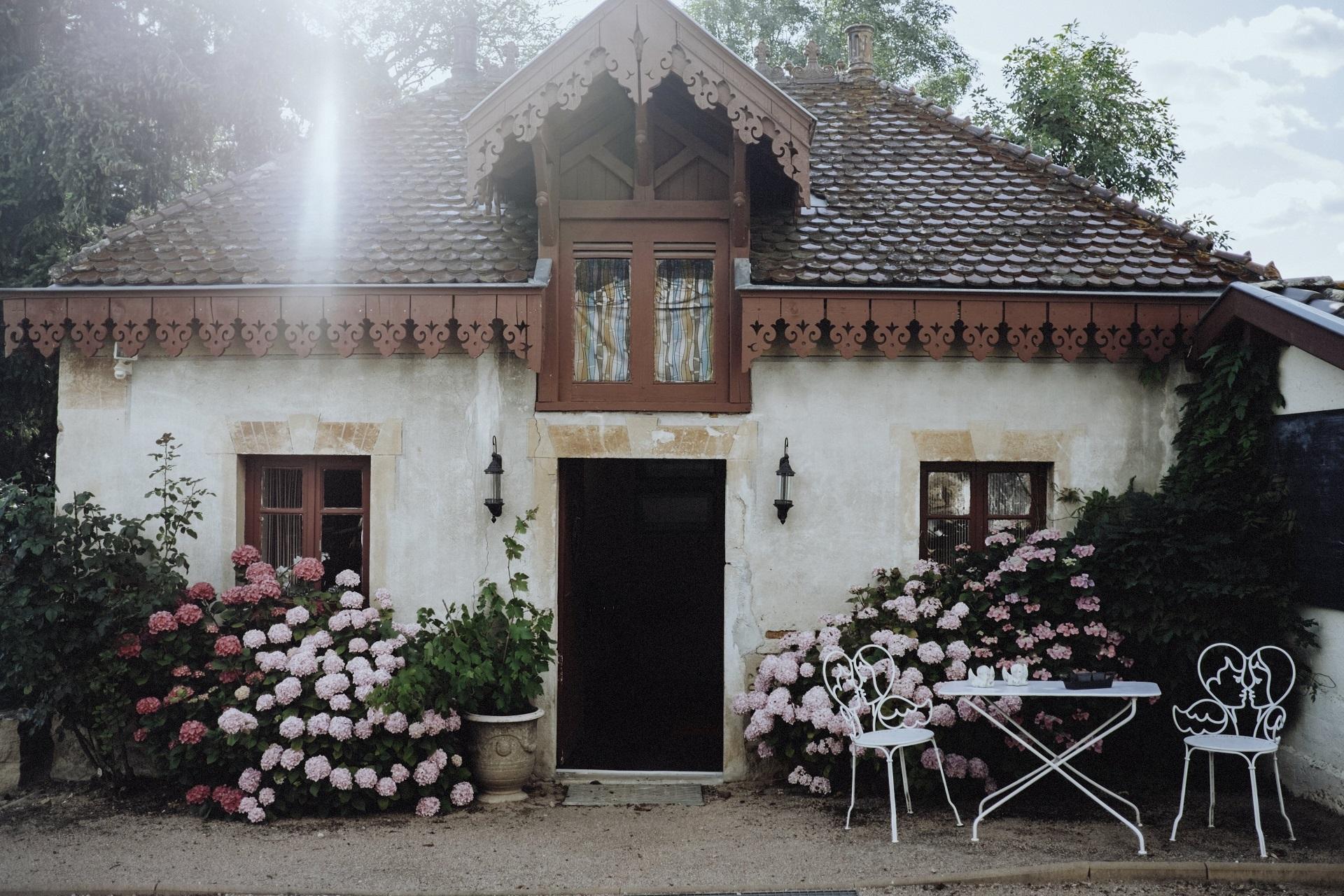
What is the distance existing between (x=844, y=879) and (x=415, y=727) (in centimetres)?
280

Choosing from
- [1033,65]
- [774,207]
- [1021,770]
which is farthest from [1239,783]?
[1033,65]

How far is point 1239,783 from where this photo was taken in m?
6.95

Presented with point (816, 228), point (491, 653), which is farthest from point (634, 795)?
point (816, 228)

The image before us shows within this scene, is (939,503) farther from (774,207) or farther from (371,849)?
(371,849)

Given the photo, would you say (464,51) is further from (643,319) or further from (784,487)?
(784,487)

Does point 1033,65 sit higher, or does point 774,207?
point 1033,65

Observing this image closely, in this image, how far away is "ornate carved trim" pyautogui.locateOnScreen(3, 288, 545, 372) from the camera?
23.7 ft

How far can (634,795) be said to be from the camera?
23.7 feet

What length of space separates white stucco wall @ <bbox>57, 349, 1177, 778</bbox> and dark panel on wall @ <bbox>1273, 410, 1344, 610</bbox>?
1.04 m

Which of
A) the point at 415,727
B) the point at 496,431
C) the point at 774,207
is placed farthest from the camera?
the point at 774,207

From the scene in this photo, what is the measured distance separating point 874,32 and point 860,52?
8.35 meters

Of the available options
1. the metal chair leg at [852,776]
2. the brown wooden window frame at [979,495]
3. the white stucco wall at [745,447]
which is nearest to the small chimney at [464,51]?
the white stucco wall at [745,447]

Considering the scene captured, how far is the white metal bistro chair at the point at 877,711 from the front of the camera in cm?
605

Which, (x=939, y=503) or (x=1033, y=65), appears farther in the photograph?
(x=1033, y=65)
